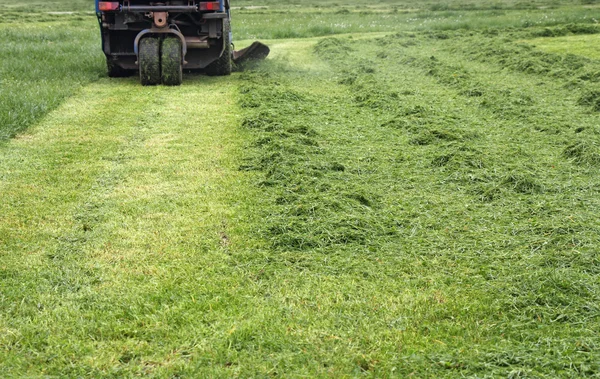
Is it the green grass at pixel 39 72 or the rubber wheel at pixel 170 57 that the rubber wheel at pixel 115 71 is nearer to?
the green grass at pixel 39 72

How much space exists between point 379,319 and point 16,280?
2.23 m

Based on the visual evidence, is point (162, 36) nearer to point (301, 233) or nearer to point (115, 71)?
point (115, 71)

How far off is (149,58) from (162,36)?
23.3 inches

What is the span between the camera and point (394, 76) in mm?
12156

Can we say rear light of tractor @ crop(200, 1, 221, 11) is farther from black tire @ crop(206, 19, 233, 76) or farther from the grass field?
the grass field

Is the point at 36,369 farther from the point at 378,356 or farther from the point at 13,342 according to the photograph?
the point at 378,356

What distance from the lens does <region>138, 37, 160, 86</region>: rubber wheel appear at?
11258 millimetres

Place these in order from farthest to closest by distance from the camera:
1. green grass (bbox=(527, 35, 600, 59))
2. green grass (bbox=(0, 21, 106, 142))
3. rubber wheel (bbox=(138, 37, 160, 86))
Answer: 1. green grass (bbox=(527, 35, 600, 59))
2. rubber wheel (bbox=(138, 37, 160, 86))
3. green grass (bbox=(0, 21, 106, 142))

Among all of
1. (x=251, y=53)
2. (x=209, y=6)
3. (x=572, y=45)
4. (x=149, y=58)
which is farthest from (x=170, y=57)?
(x=572, y=45)

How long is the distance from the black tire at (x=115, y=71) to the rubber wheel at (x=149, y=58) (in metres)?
1.06

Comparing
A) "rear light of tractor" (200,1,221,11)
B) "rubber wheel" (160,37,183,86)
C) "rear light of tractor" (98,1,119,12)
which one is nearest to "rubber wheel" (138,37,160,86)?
"rubber wheel" (160,37,183,86)

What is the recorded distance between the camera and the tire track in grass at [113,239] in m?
3.45

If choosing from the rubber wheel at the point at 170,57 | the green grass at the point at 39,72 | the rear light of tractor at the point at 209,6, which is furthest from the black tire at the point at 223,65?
the green grass at the point at 39,72

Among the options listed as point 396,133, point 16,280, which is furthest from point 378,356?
point 396,133
